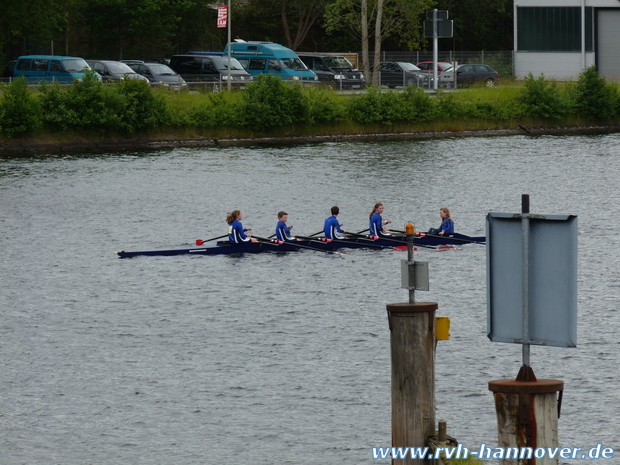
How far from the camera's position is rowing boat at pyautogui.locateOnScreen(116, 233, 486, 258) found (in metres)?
29.7

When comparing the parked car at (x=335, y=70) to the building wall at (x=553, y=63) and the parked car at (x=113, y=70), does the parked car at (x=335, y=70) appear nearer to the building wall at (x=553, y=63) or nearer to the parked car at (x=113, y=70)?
the parked car at (x=113, y=70)

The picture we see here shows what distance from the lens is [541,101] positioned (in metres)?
60.9

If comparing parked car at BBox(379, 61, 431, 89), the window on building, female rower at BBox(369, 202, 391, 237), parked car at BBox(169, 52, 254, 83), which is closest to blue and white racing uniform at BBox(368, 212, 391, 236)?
female rower at BBox(369, 202, 391, 237)

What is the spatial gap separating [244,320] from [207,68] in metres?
39.3

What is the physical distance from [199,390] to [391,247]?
45.4ft

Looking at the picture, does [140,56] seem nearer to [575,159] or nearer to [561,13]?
[561,13]

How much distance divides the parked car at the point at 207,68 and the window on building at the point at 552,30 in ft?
74.1

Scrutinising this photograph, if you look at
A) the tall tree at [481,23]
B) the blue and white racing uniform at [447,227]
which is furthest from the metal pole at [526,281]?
the tall tree at [481,23]

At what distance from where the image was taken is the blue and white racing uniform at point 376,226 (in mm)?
30212

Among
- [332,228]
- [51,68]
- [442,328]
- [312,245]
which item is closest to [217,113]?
[51,68]

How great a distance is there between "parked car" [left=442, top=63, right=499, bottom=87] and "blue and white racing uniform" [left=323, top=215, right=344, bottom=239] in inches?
1430

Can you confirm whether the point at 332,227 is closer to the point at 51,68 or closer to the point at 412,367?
the point at 412,367

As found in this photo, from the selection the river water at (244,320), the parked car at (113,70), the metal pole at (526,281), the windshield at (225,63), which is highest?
the windshield at (225,63)

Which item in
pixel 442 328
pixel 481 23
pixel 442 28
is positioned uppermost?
pixel 481 23
